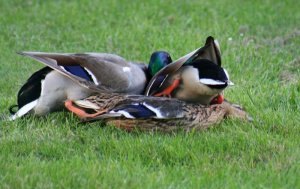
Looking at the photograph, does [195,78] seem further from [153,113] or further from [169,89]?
[153,113]

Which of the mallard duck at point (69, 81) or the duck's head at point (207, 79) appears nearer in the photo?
the duck's head at point (207, 79)

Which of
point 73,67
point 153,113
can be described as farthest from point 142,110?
point 73,67

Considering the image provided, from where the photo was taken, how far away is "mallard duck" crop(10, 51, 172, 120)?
19.6 ft

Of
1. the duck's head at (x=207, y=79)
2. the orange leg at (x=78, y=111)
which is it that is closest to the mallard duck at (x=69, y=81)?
the orange leg at (x=78, y=111)

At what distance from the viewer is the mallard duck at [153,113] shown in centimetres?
549

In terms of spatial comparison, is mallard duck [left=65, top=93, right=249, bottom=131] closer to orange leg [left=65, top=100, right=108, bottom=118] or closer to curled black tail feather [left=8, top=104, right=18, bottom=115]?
orange leg [left=65, top=100, right=108, bottom=118]

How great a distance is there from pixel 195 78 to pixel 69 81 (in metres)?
1.06

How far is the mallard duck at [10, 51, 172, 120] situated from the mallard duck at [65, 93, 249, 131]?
0.19m

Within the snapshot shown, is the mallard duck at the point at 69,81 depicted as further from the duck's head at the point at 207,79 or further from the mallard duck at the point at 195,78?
the duck's head at the point at 207,79

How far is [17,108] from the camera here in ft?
20.9

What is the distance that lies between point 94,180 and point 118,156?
587mm

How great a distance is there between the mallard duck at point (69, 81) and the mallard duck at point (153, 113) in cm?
19

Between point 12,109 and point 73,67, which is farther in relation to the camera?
point 12,109

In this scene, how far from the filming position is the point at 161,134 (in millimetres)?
5477
